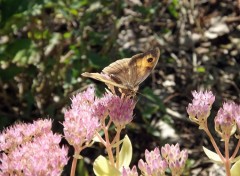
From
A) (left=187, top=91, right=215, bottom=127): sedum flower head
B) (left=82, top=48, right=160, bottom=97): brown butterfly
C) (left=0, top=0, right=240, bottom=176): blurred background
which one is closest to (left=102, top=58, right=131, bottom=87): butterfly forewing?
(left=82, top=48, right=160, bottom=97): brown butterfly

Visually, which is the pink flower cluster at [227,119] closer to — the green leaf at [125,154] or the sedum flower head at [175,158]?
the sedum flower head at [175,158]

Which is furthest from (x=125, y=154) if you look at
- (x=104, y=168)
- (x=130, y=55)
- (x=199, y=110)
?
(x=130, y=55)

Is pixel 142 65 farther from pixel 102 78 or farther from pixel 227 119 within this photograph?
pixel 227 119

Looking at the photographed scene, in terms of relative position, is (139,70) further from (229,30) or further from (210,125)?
(229,30)

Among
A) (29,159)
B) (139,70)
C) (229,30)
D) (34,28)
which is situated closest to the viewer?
(29,159)

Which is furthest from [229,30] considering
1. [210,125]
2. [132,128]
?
[132,128]
